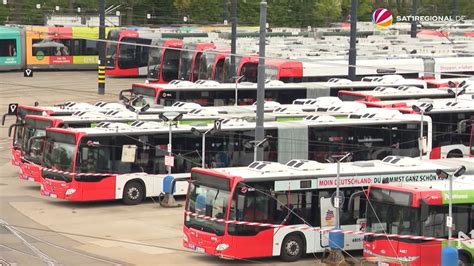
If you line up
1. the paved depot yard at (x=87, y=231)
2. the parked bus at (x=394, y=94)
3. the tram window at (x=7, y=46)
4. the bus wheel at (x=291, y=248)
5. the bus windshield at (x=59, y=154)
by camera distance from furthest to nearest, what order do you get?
the tram window at (x=7, y=46), the parked bus at (x=394, y=94), the bus windshield at (x=59, y=154), the bus wheel at (x=291, y=248), the paved depot yard at (x=87, y=231)

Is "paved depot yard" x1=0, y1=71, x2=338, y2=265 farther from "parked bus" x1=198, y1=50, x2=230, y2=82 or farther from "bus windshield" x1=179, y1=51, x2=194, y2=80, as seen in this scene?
"bus windshield" x1=179, y1=51, x2=194, y2=80

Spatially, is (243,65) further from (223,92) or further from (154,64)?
(154,64)

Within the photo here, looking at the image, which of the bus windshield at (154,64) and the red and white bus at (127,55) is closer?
the bus windshield at (154,64)

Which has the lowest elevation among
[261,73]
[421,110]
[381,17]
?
[421,110]

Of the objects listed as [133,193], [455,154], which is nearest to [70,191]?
[133,193]

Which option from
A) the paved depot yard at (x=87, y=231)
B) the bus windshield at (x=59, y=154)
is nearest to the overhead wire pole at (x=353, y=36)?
the paved depot yard at (x=87, y=231)

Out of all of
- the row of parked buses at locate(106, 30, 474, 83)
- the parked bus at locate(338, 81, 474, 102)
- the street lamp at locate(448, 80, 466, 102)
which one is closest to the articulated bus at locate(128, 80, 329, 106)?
the row of parked buses at locate(106, 30, 474, 83)

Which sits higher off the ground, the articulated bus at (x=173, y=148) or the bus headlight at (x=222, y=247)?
the articulated bus at (x=173, y=148)

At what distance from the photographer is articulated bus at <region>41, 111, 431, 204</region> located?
1388 inches

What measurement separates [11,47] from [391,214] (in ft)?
170

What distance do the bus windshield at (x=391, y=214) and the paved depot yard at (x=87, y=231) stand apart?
214cm

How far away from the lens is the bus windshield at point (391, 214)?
85.0 ft

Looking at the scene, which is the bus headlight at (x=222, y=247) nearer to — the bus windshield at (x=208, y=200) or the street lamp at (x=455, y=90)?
the bus windshield at (x=208, y=200)

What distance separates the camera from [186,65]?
206ft
